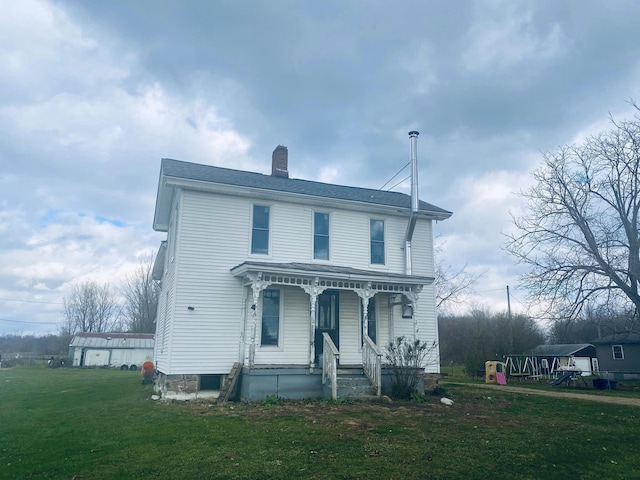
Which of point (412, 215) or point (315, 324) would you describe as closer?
point (315, 324)

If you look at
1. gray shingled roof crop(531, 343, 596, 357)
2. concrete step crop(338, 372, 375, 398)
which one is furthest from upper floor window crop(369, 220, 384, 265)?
gray shingled roof crop(531, 343, 596, 357)

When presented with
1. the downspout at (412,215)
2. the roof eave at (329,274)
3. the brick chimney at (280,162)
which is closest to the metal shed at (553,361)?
the downspout at (412,215)

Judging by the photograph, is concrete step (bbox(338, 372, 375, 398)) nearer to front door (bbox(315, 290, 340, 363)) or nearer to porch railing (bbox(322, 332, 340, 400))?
porch railing (bbox(322, 332, 340, 400))

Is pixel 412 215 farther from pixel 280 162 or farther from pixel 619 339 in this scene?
pixel 619 339

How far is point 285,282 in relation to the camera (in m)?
13.2

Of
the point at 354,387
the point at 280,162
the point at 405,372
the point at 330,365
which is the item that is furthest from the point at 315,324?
the point at 280,162

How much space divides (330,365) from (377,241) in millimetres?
5274

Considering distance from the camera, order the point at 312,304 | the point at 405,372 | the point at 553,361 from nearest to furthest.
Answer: the point at 405,372 < the point at 312,304 < the point at 553,361

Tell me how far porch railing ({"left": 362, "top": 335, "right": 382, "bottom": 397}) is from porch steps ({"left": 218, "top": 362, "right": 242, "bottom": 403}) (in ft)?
11.6

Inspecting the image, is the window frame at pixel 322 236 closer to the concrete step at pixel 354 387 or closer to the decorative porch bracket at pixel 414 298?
the decorative porch bracket at pixel 414 298

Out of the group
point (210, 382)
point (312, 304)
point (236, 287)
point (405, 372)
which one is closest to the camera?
point (405, 372)

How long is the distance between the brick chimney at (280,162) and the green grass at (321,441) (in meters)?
9.07

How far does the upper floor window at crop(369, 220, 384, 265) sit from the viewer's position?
52.7 ft

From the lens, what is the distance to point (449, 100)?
51.8 feet
